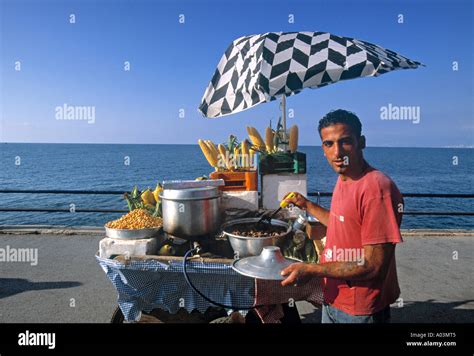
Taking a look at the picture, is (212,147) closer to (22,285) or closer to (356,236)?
(356,236)

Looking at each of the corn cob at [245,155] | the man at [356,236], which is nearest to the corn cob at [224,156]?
the corn cob at [245,155]

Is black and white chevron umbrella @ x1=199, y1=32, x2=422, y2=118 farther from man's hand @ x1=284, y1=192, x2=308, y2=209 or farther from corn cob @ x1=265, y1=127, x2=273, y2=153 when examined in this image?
man's hand @ x1=284, y1=192, x2=308, y2=209

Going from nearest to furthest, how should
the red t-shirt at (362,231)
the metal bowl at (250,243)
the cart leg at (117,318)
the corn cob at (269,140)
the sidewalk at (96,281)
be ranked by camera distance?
the red t-shirt at (362,231), the metal bowl at (250,243), the cart leg at (117,318), the corn cob at (269,140), the sidewalk at (96,281)

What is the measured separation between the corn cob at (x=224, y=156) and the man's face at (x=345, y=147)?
1599 mm

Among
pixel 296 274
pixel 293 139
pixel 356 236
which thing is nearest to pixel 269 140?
pixel 293 139

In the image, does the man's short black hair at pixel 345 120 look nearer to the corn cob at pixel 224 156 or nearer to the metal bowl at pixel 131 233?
the corn cob at pixel 224 156

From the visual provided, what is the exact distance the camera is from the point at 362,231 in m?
2.18

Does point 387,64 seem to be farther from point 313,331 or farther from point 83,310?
point 83,310

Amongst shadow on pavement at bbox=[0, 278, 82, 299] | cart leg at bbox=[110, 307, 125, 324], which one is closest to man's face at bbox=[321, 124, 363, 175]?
cart leg at bbox=[110, 307, 125, 324]

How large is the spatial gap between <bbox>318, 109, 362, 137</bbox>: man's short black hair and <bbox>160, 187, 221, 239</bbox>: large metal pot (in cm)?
120

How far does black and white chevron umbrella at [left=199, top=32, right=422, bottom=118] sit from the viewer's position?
377 cm

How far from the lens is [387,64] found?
385cm

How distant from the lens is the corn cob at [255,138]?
3893mm

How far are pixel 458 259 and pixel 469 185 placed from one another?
64.8 m
